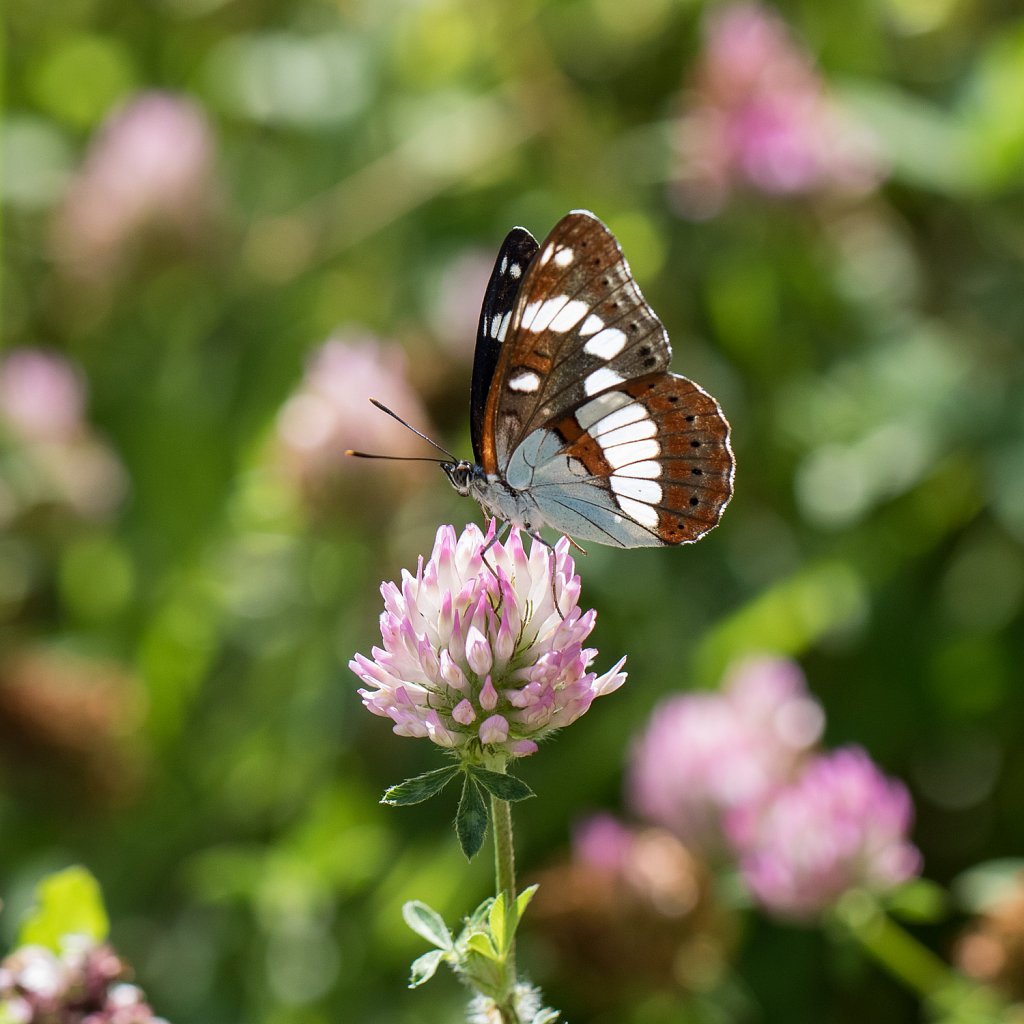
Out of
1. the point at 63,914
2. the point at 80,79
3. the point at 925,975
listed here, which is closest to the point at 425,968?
the point at 63,914

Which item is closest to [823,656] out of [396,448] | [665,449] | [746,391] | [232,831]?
[746,391]

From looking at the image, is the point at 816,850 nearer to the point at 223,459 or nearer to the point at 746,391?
the point at 746,391

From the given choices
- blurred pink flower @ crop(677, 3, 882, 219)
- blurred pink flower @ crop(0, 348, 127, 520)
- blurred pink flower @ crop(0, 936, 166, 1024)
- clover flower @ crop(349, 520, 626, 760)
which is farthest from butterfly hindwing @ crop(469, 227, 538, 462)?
blurred pink flower @ crop(0, 348, 127, 520)

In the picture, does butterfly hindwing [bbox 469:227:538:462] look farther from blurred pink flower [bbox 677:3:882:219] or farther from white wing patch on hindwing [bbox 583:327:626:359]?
blurred pink flower [bbox 677:3:882:219]

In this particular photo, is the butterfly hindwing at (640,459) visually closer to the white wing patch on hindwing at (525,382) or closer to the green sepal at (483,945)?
the white wing patch on hindwing at (525,382)

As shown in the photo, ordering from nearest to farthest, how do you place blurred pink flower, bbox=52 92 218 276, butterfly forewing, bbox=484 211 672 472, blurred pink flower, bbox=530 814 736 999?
butterfly forewing, bbox=484 211 672 472
blurred pink flower, bbox=530 814 736 999
blurred pink flower, bbox=52 92 218 276

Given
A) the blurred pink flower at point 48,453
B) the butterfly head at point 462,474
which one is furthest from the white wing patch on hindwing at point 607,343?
the blurred pink flower at point 48,453

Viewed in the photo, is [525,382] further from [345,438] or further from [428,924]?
[345,438]
